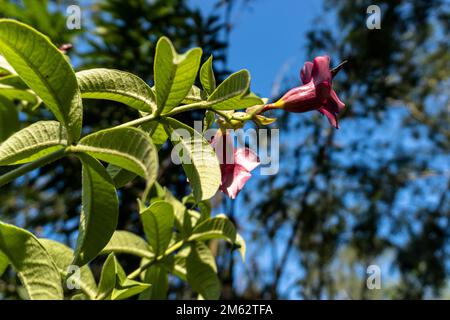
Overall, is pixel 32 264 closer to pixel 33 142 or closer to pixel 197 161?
pixel 33 142

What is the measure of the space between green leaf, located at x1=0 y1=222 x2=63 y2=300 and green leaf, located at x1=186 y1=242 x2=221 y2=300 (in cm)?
43

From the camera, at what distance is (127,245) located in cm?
115

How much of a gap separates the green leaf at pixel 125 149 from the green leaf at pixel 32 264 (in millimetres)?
155

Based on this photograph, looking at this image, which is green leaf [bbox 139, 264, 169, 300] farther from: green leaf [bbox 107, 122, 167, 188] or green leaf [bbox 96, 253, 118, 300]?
green leaf [bbox 107, 122, 167, 188]

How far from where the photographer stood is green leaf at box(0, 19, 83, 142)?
64 cm

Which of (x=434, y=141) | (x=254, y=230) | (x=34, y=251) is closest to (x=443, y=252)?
(x=434, y=141)

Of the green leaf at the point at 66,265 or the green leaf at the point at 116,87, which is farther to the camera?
the green leaf at the point at 66,265

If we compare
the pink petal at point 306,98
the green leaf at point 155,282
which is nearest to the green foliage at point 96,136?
the pink petal at point 306,98

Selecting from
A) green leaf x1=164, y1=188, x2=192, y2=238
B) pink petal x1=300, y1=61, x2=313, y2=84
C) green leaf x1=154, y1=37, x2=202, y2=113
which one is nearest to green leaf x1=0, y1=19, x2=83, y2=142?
green leaf x1=154, y1=37, x2=202, y2=113

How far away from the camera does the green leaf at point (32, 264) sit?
743 mm

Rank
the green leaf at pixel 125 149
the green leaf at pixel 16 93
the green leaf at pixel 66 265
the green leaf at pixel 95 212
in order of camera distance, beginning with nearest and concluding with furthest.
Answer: the green leaf at pixel 125 149 < the green leaf at pixel 95 212 < the green leaf at pixel 66 265 < the green leaf at pixel 16 93

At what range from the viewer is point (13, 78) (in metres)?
1.07

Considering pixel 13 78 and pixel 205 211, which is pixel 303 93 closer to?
pixel 205 211

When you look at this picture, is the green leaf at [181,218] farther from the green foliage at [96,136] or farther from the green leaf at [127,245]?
the green foliage at [96,136]
